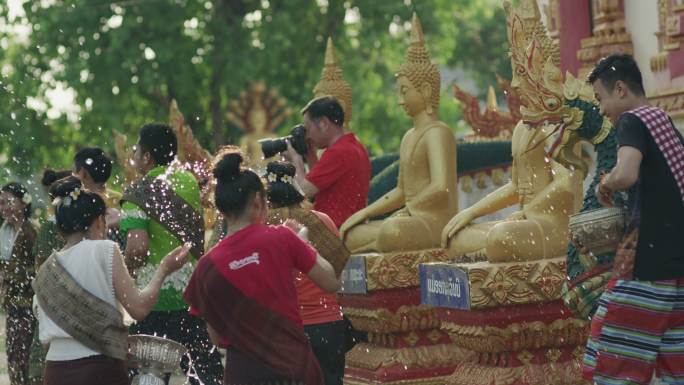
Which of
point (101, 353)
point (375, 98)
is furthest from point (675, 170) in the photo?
point (375, 98)

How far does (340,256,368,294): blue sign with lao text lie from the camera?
29.3 ft

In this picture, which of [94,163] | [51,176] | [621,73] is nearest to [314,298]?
[94,163]

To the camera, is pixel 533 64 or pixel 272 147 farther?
pixel 272 147

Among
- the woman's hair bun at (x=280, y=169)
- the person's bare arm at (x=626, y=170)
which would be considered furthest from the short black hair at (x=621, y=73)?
the woman's hair bun at (x=280, y=169)

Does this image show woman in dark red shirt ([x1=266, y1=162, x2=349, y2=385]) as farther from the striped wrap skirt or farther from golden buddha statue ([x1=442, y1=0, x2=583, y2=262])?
the striped wrap skirt

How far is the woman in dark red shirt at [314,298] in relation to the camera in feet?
22.3

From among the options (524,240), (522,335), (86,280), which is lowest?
(522,335)

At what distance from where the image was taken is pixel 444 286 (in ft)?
25.8

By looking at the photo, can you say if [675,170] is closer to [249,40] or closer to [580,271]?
[580,271]

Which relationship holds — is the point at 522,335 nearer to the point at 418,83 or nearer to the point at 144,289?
the point at 418,83

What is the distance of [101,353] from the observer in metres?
6.01

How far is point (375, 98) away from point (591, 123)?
21.0 meters

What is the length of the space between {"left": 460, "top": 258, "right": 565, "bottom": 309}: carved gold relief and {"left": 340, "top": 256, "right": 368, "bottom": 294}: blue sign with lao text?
1.40 meters

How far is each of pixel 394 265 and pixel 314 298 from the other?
187cm
